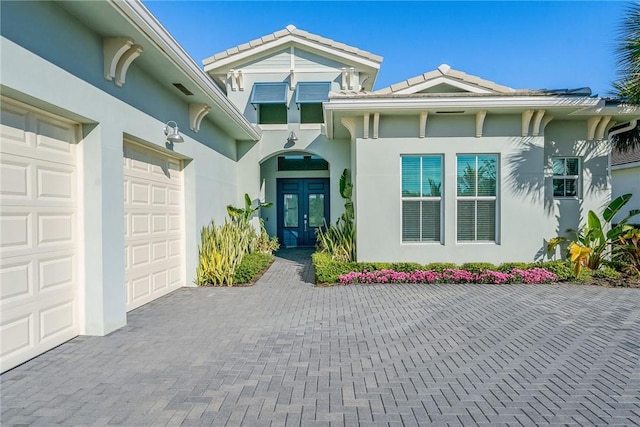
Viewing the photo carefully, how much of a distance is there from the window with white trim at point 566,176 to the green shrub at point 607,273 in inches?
81.5

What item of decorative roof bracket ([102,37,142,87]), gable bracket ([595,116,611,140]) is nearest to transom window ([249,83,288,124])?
decorative roof bracket ([102,37,142,87])

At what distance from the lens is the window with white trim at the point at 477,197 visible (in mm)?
8961

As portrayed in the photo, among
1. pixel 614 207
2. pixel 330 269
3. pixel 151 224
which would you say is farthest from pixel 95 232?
pixel 614 207

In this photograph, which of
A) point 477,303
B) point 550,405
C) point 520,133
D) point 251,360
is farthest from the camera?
point 520,133

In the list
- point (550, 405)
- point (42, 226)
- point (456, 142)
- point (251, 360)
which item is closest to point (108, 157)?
point (42, 226)

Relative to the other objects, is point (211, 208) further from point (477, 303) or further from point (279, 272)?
point (477, 303)

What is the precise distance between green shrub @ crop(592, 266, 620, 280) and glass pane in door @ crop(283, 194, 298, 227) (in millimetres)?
10748

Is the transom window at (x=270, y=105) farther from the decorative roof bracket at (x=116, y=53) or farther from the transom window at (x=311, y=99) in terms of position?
the decorative roof bracket at (x=116, y=53)

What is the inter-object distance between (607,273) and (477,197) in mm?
3347

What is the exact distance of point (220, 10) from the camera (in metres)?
11.1

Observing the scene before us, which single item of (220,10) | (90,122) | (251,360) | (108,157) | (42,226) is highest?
(220,10)

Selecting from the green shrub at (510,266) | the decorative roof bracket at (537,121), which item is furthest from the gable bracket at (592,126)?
the green shrub at (510,266)

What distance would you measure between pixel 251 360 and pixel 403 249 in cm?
559

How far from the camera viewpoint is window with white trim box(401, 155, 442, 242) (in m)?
9.03
